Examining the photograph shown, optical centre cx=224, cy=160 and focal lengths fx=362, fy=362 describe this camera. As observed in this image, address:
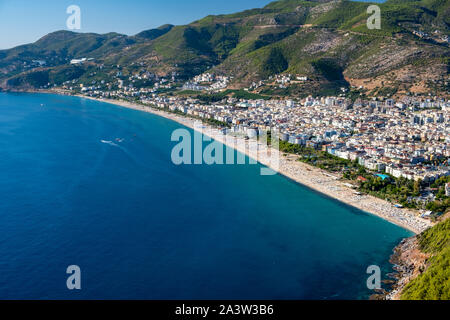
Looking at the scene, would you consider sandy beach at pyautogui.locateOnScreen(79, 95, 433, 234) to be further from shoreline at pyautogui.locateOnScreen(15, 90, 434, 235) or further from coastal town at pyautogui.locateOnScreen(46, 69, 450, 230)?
coastal town at pyautogui.locateOnScreen(46, 69, 450, 230)

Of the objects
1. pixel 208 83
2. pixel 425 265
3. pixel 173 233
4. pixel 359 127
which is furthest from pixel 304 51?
pixel 425 265

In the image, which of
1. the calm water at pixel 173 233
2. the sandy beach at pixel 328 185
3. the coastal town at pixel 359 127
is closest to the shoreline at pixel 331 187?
the sandy beach at pixel 328 185

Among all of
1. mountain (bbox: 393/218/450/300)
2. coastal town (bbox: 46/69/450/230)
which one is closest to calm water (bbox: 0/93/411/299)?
mountain (bbox: 393/218/450/300)

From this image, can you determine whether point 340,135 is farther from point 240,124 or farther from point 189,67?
point 189,67

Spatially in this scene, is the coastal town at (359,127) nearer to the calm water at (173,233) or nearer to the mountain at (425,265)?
the mountain at (425,265)

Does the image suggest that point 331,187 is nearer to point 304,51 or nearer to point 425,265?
point 425,265
